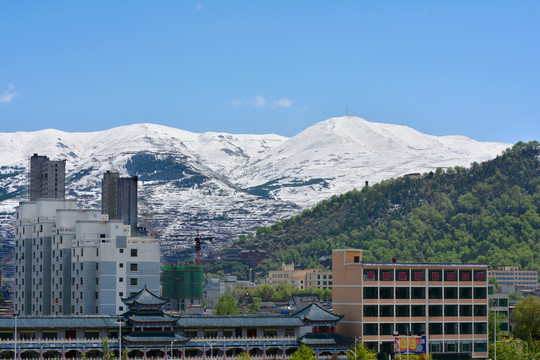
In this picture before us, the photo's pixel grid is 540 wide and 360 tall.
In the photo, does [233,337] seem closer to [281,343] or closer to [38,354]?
[281,343]

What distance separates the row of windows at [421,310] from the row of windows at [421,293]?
157 cm

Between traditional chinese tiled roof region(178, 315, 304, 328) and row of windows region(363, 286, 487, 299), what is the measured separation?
43.4 ft

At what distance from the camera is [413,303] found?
179125 mm

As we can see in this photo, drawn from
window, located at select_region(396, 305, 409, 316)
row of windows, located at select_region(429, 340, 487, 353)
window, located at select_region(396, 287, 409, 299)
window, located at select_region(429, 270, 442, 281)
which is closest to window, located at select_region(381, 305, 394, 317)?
window, located at select_region(396, 305, 409, 316)

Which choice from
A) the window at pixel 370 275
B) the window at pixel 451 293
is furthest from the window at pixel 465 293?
the window at pixel 370 275

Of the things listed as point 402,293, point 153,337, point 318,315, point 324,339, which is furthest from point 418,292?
point 153,337

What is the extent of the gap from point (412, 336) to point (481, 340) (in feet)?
54.1

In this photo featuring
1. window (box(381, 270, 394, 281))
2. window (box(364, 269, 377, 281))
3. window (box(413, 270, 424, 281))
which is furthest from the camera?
window (box(413, 270, 424, 281))

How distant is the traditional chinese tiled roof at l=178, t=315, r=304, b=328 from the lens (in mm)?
171875

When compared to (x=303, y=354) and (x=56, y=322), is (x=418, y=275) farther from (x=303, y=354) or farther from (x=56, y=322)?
(x=56, y=322)

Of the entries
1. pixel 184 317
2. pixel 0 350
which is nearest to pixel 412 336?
pixel 184 317

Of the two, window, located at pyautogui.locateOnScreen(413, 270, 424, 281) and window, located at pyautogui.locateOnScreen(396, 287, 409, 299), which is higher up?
window, located at pyautogui.locateOnScreen(413, 270, 424, 281)

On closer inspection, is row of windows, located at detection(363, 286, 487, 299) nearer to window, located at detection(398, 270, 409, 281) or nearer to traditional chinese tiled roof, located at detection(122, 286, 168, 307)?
window, located at detection(398, 270, 409, 281)

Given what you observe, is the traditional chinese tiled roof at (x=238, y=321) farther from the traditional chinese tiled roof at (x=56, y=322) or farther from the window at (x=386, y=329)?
the window at (x=386, y=329)
